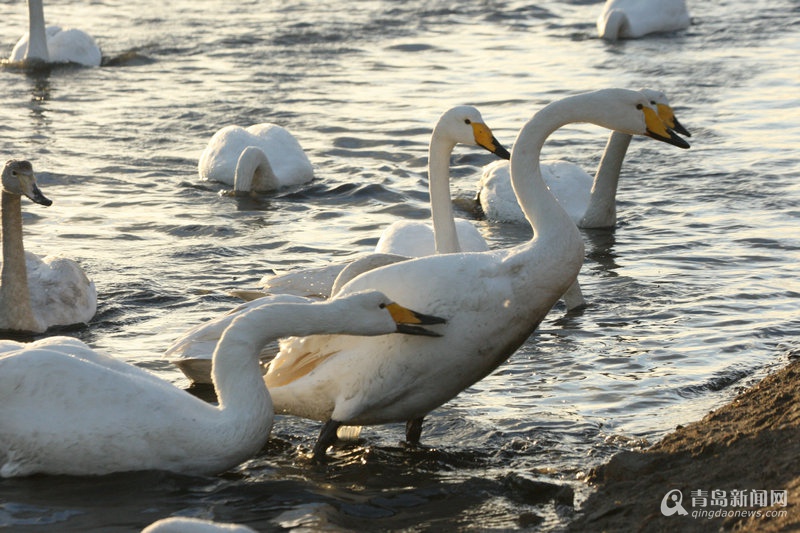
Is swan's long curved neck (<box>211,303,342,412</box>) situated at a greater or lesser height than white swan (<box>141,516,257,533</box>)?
lesser

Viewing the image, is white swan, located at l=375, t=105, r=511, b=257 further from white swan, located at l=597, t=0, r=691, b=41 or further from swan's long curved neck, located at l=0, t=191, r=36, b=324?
white swan, located at l=597, t=0, r=691, b=41

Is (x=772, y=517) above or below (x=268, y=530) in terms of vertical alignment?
above

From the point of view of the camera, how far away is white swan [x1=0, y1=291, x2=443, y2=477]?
6570mm

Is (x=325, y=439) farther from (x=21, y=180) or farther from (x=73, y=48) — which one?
(x=73, y=48)

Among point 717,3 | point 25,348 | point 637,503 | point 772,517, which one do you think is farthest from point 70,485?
point 717,3

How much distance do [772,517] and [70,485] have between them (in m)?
3.29

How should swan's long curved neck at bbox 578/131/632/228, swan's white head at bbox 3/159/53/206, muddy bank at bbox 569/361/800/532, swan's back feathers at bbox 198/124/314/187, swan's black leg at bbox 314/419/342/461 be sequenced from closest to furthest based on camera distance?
muddy bank at bbox 569/361/800/532 → swan's black leg at bbox 314/419/342/461 → swan's white head at bbox 3/159/53/206 → swan's long curved neck at bbox 578/131/632/228 → swan's back feathers at bbox 198/124/314/187

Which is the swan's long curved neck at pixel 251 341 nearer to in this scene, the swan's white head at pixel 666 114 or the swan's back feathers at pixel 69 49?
the swan's white head at pixel 666 114

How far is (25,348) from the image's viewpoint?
7.00m

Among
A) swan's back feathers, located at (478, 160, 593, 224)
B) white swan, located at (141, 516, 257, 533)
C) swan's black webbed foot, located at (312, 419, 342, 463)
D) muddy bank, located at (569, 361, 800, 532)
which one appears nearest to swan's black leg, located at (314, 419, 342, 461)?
swan's black webbed foot, located at (312, 419, 342, 463)

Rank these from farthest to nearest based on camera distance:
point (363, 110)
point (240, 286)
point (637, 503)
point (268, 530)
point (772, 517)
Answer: point (363, 110) → point (240, 286) → point (268, 530) → point (637, 503) → point (772, 517)

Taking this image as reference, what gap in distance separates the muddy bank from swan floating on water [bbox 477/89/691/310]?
5203 millimetres

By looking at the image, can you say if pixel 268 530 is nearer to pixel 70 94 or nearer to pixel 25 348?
pixel 25 348

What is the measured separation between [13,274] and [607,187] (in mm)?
5089
